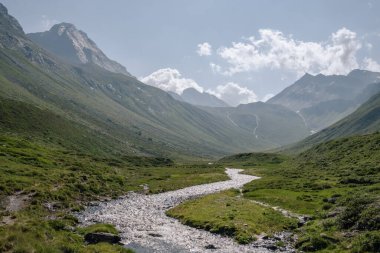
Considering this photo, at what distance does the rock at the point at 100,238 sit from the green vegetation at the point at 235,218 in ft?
43.8

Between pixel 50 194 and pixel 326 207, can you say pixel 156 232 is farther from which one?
pixel 326 207

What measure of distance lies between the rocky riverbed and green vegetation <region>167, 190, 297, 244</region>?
57.0 inches

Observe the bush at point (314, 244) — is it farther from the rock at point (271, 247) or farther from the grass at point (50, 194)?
the grass at point (50, 194)

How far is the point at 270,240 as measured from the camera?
45.2 meters

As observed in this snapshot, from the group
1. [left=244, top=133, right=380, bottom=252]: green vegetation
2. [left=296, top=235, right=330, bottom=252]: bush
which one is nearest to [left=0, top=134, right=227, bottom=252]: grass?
[left=296, top=235, right=330, bottom=252]: bush

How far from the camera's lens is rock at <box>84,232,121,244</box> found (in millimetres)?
41344

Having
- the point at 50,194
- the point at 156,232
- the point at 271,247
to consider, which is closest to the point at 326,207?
the point at 271,247

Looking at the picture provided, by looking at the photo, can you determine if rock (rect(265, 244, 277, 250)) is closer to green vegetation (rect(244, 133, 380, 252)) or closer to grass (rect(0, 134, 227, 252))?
green vegetation (rect(244, 133, 380, 252))

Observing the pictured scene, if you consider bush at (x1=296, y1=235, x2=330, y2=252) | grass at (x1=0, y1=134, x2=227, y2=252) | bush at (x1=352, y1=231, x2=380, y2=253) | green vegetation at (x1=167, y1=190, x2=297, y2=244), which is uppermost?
bush at (x1=352, y1=231, x2=380, y2=253)

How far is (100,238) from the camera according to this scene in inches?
1636

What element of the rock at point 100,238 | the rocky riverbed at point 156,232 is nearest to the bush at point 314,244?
the rocky riverbed at point 156,232

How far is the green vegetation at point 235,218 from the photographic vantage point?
48375mm

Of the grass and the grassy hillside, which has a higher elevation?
the grassy hillside

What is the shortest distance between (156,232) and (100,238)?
8533mm
